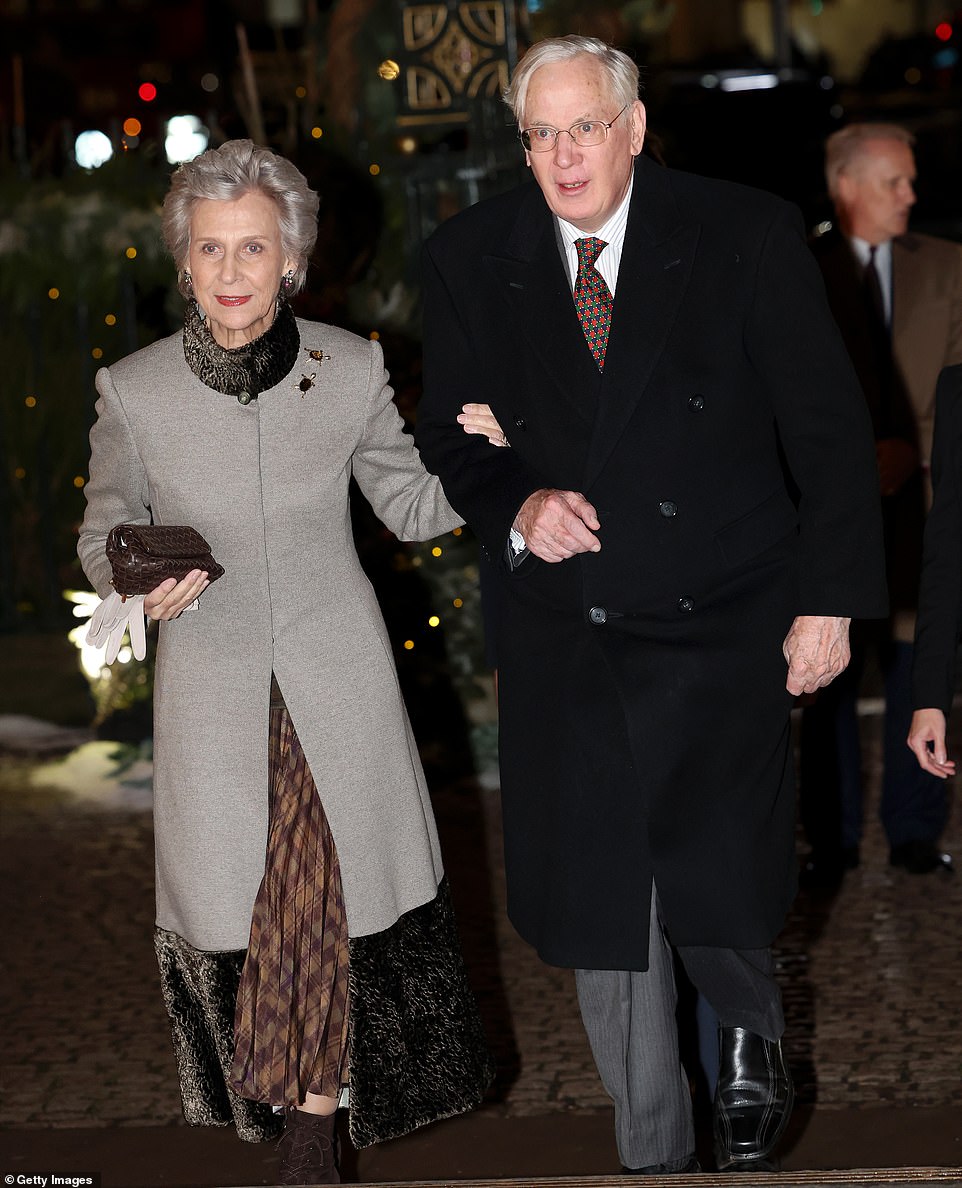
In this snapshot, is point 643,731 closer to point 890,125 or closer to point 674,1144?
point 674,1144

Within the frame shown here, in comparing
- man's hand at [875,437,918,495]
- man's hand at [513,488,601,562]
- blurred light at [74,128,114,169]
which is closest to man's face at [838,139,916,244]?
man's hand at [875,437,918,495]

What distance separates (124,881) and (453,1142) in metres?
2.40

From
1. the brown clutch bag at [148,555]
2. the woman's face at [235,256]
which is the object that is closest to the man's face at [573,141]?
the woman's face at [235,256]

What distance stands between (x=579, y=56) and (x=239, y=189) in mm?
664

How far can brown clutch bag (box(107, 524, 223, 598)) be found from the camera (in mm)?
3391

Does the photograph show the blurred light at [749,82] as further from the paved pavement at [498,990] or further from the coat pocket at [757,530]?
the coat pocket at [757,530]

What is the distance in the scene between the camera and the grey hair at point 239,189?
346 cm

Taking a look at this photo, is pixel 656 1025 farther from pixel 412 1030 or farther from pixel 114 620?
pixel 114 620

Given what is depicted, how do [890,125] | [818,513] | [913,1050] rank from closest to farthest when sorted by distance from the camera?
1. [818,513]
2. [913,1050]
3. [890,125]

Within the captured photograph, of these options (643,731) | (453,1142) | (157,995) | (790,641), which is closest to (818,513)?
(790,641)

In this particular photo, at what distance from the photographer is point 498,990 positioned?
16.6ft

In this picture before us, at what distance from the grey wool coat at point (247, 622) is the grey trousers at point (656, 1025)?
1.53ft

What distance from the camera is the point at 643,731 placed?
3457 millimetres

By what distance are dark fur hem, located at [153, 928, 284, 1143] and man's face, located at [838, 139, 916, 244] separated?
3.25 metres
